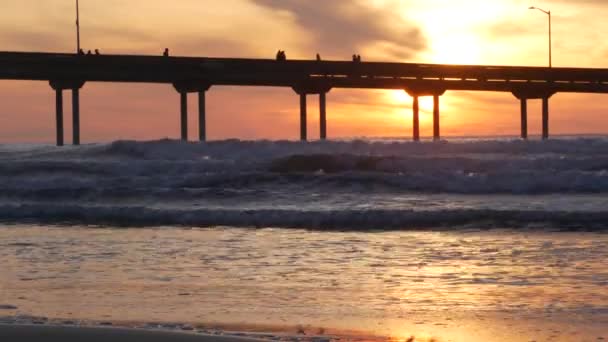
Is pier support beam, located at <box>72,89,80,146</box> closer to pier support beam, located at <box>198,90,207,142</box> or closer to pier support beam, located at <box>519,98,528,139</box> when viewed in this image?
pier support beam, located at <box>198,90,207,142</box>

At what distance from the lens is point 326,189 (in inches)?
824

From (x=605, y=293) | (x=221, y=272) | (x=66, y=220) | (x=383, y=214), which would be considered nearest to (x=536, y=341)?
(x=605, y=293)

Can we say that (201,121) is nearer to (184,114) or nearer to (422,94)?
(184,114)

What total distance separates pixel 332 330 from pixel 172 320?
4.16ft

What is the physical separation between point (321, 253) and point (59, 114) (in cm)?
3891

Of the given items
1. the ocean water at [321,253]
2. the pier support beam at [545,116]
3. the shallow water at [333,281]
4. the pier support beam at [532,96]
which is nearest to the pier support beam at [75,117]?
the ocean water at [321,253]

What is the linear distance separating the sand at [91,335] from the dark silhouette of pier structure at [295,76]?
41.3 m

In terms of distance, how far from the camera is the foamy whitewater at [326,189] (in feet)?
50.0

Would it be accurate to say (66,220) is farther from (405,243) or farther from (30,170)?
(30,170)

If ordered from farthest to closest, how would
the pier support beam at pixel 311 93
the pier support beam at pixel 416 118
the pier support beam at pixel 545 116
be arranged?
the pier support beam at pixel 545 116 → the pier support beam at pixel 416 118 → the pier support beam at pixel 311 93

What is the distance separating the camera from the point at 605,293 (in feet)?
27.2

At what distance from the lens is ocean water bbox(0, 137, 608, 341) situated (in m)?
7.48

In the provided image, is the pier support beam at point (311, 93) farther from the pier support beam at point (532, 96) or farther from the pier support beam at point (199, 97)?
the pier support beam at point (532, 96)

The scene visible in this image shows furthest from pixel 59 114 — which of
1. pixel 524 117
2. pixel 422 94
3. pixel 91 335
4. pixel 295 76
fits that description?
pixel 91 335
